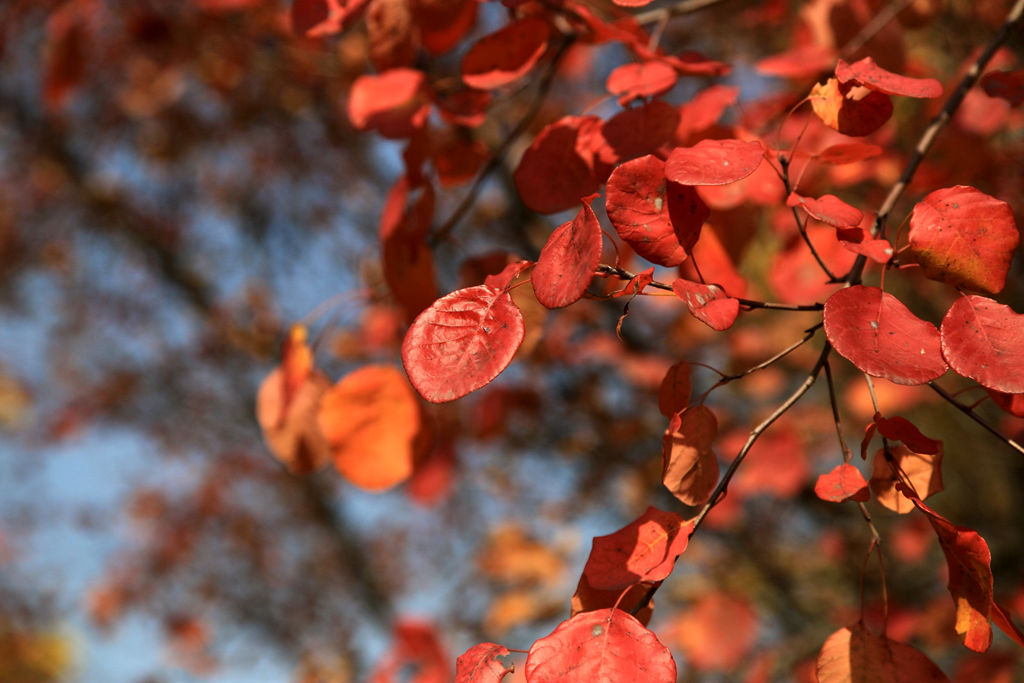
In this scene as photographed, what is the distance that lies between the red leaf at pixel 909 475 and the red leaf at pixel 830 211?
0.14 m

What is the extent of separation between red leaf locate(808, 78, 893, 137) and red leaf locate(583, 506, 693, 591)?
280 millimetres

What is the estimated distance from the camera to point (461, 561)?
3.78 m

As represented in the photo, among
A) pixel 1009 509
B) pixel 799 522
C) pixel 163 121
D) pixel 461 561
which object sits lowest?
pixel 461 561

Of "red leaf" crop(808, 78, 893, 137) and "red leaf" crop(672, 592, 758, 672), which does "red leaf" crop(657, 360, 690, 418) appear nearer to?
"red leaf" crop(808, 78, 893, 137)

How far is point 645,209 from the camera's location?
427 millimetres


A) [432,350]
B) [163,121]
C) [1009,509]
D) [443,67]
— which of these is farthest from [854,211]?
[163,121]

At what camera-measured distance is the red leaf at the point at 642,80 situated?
56 centimetres

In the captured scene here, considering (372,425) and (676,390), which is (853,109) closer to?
(676,390)

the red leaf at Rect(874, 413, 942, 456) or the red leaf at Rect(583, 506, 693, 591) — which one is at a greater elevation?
the red leaf at Rect(874, 413, 942, 456)

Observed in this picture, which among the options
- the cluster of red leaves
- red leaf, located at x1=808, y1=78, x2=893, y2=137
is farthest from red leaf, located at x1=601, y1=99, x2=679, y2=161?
red leaf, located at x1=808, y1=78, x2=893, y2=137

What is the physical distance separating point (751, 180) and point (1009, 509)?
1801 mm

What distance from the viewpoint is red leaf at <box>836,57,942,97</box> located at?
1.41 feet

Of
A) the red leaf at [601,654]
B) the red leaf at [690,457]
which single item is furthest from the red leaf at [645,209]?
the red leaf at [601,654]

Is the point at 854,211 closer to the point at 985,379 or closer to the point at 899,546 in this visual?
the point at 985,379
